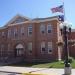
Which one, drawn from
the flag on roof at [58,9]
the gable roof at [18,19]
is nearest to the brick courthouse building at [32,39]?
the gable roof at [18,19]

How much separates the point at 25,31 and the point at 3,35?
847 centimetres

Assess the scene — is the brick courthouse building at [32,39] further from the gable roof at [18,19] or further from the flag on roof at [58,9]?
the flag on roof at [58,9]

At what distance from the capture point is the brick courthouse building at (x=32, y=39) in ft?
125

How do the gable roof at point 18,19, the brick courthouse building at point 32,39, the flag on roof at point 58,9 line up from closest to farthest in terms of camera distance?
the flag on roof at point 58,9 → the brick courthouse building at point 32,39 → the gable roof at point 18,19

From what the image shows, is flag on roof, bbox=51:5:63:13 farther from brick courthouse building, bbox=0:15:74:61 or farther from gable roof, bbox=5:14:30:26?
gable roof, bbox=5:14:30:26

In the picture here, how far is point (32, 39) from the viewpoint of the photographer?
40.2 metres

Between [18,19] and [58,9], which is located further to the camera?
[18,19]

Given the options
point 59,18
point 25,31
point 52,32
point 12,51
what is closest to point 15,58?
point 12,51

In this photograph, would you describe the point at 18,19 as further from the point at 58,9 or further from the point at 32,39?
the point at 58,9

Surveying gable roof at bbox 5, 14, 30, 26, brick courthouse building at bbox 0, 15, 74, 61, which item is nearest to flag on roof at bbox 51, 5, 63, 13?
brick courthouse building at bbox 0, 15, 74, 61

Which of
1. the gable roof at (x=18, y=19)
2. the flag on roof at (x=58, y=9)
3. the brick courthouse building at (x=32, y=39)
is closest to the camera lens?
the flag on roof at (x=58, y=9)

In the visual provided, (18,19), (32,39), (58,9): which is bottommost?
(32,39)

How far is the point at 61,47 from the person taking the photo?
129 ft

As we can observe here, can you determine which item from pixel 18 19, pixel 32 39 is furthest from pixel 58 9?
pixel 18 19
